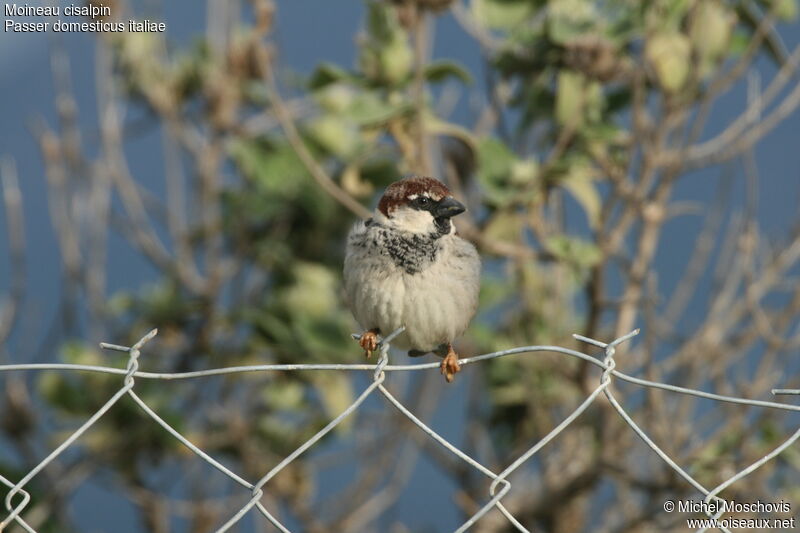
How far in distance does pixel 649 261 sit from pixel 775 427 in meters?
0.47

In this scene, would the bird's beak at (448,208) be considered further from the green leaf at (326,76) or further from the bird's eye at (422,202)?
the green leaf at (326,76)

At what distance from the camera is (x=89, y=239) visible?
3102mm

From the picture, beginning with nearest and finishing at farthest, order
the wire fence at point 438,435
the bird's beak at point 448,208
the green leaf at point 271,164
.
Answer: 1. the wire fence at point 438,435
2. the bird's beak at point 448,208
3. the green leaf at point 271,164

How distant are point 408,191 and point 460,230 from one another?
540 millimetres

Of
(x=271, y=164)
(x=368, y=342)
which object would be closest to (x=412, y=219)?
(x=368, y=342)

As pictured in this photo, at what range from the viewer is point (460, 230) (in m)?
2.45

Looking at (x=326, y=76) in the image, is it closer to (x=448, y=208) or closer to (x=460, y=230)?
(x=460, y=230)

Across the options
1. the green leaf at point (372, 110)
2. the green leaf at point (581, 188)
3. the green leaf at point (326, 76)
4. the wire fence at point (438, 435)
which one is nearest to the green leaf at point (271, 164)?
the green leaf at point (326, 76)

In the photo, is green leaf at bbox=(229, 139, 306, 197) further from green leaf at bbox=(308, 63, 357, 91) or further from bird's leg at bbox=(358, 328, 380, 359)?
bird's leg at bbox=(358, 328, 380, 359)

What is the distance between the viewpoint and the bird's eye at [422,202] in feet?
6.30

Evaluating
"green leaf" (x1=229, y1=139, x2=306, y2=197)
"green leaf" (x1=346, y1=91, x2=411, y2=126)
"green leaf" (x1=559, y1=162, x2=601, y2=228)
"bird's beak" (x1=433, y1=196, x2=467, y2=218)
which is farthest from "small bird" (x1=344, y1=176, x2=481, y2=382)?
"green leaf" (x1=229, y1=139, x2=306, y2=197)

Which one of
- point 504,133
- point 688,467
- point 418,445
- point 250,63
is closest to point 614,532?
point 688,467

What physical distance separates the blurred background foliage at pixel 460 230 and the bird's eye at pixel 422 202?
37 centimetres

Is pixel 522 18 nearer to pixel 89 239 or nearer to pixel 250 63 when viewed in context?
pixel 250 63
